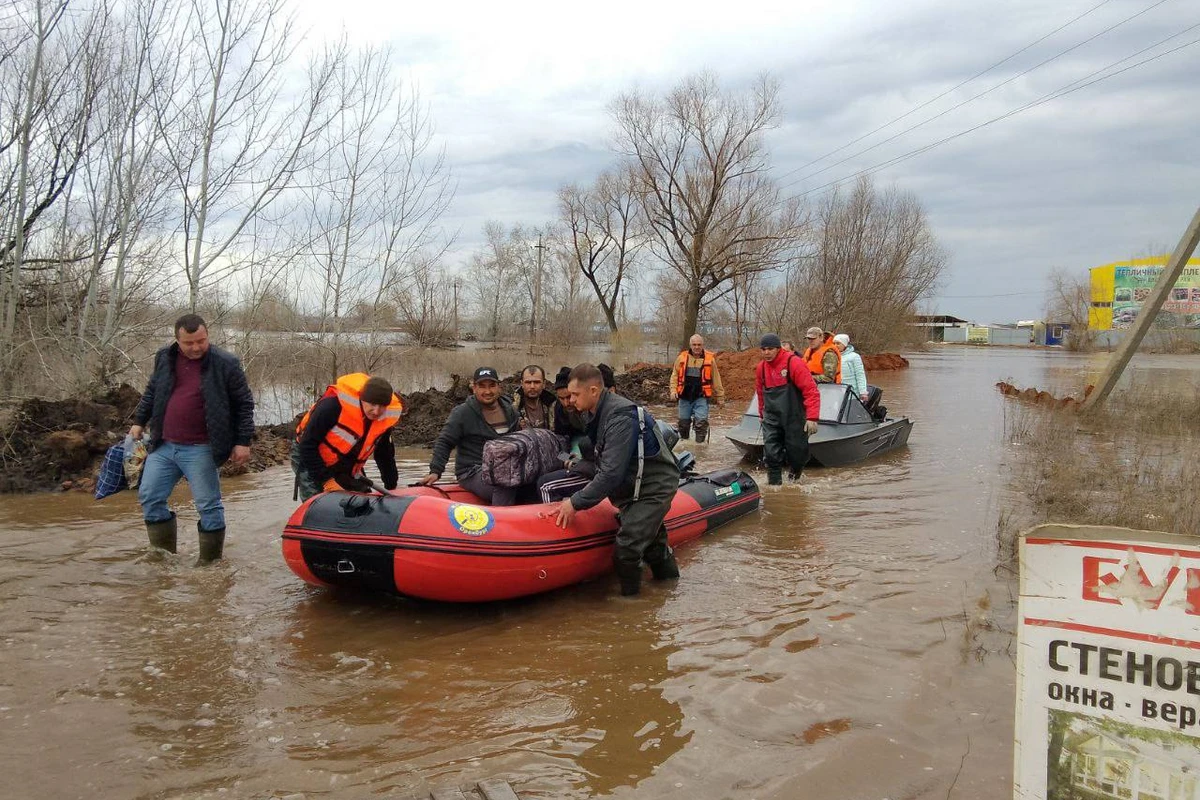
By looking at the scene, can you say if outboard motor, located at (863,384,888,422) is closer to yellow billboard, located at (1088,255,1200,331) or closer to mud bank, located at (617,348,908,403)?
mud bank, located at (617,348,908,403)

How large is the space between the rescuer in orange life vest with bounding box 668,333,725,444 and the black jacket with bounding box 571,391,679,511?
15.7ft

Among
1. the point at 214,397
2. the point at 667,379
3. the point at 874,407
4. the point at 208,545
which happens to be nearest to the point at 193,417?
the point at 214,397

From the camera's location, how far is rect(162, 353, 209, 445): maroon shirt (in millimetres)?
5359

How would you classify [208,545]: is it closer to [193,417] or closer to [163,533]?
[163,533]

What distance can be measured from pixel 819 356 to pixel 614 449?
5.86 m

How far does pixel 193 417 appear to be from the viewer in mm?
5391

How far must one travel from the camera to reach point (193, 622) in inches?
187

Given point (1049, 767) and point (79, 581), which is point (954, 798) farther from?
point (79, 581)

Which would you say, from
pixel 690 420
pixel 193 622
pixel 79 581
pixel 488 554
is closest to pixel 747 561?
pixel 488 554

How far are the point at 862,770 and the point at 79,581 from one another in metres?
4.89

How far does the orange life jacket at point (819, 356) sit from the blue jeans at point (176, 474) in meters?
6.98

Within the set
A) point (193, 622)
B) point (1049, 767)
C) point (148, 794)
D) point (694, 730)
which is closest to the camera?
point (1049, 767)

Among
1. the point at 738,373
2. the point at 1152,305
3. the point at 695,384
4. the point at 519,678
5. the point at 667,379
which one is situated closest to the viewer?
the point at 519,678

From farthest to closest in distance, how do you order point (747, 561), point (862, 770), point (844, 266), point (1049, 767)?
point (844, 266) < point (747, 561) < point (862, 770) < point (1049, 767)
